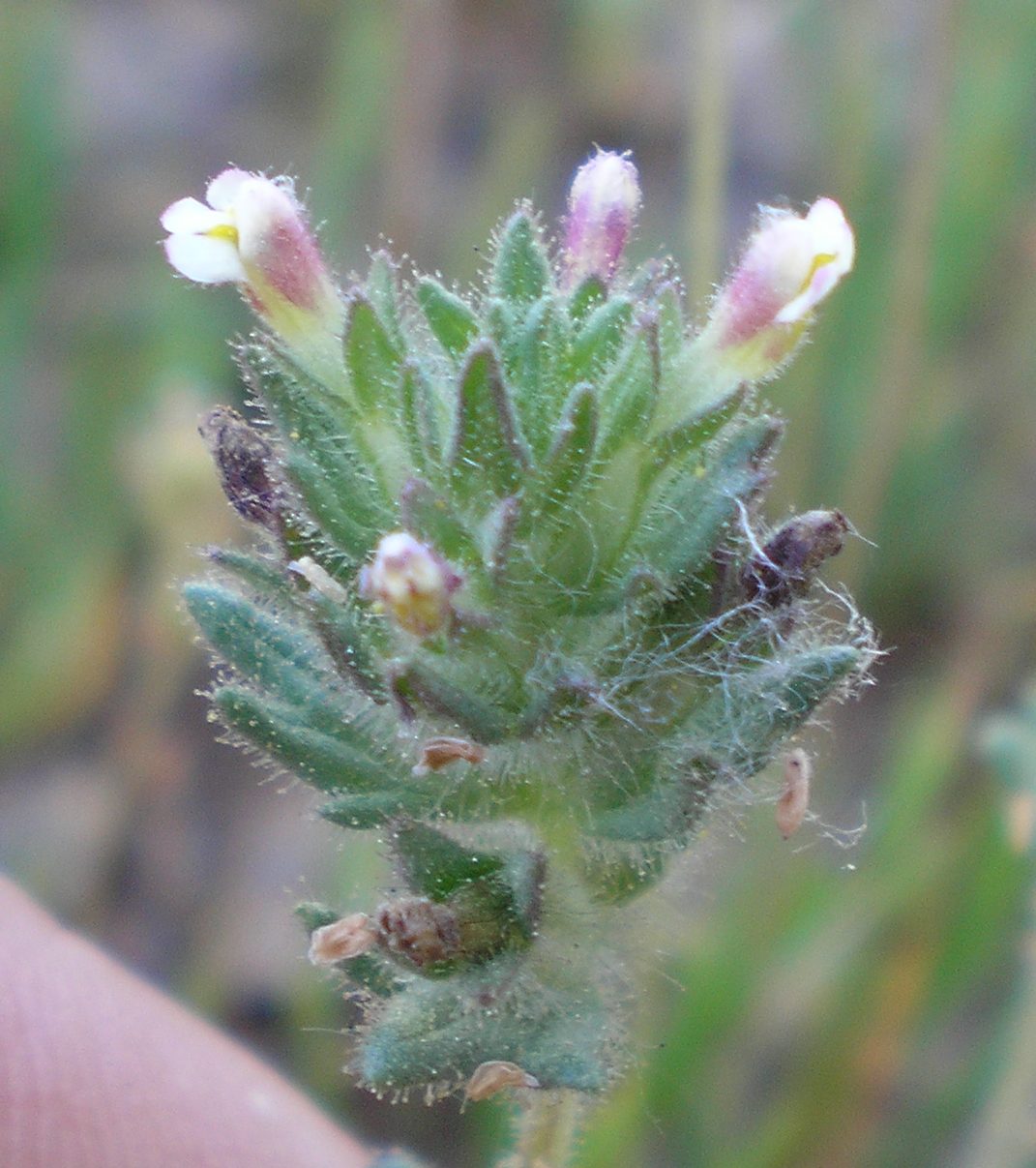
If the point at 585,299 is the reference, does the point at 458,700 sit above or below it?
below

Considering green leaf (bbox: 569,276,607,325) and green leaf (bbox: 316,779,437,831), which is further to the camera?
green leaf (bbox: 569,276,607,325)

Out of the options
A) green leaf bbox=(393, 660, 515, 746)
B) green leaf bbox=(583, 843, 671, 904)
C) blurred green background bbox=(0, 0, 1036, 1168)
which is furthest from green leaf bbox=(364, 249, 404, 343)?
blurred green background bbox=(0, 0, 1036, 1168)

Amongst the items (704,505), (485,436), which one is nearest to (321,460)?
(485,436)

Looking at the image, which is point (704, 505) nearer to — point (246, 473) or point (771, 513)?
point (246, 473)

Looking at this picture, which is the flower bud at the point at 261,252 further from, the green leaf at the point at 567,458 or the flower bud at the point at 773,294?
the flower bud at the point at 773,294

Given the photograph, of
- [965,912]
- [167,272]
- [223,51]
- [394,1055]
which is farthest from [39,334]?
[394,1055]

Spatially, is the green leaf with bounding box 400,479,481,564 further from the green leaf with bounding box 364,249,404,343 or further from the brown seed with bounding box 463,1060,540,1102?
the brown seed with bounding box 463,1060,540,1102
